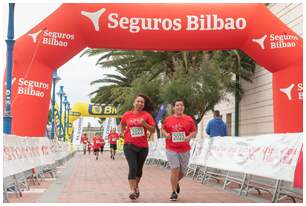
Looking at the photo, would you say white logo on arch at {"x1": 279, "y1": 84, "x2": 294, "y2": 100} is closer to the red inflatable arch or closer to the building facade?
the red inflatable arch

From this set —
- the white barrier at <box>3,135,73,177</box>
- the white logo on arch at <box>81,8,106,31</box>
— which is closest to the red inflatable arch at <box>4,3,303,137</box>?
the white logo on arch at <box>81,8,106,31</box>

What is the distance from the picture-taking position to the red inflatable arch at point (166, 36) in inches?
533

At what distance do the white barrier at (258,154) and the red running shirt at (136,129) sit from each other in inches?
77.8

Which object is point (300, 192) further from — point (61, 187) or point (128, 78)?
point (128, 78)

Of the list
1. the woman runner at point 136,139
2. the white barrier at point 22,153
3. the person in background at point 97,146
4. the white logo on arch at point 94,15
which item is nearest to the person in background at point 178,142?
the woman runner at point 136,139

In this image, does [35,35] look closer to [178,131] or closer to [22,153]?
[22,153]

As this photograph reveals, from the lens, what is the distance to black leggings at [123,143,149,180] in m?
9.13

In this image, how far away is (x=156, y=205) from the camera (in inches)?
322

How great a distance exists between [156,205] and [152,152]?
61.0 ft

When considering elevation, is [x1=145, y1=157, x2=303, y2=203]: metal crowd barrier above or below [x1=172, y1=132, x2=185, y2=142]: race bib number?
below

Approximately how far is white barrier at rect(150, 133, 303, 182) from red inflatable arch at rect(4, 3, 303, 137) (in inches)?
92.9

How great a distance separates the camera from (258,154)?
9.71 metres

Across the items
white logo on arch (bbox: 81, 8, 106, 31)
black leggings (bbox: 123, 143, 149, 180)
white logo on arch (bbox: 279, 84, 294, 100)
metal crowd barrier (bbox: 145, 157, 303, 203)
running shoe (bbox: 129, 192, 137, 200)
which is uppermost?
white logo on arch (bbox: 81, 8, 106, 31)

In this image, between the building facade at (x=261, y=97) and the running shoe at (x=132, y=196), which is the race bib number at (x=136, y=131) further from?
the building facade at (x=261, y=97)
